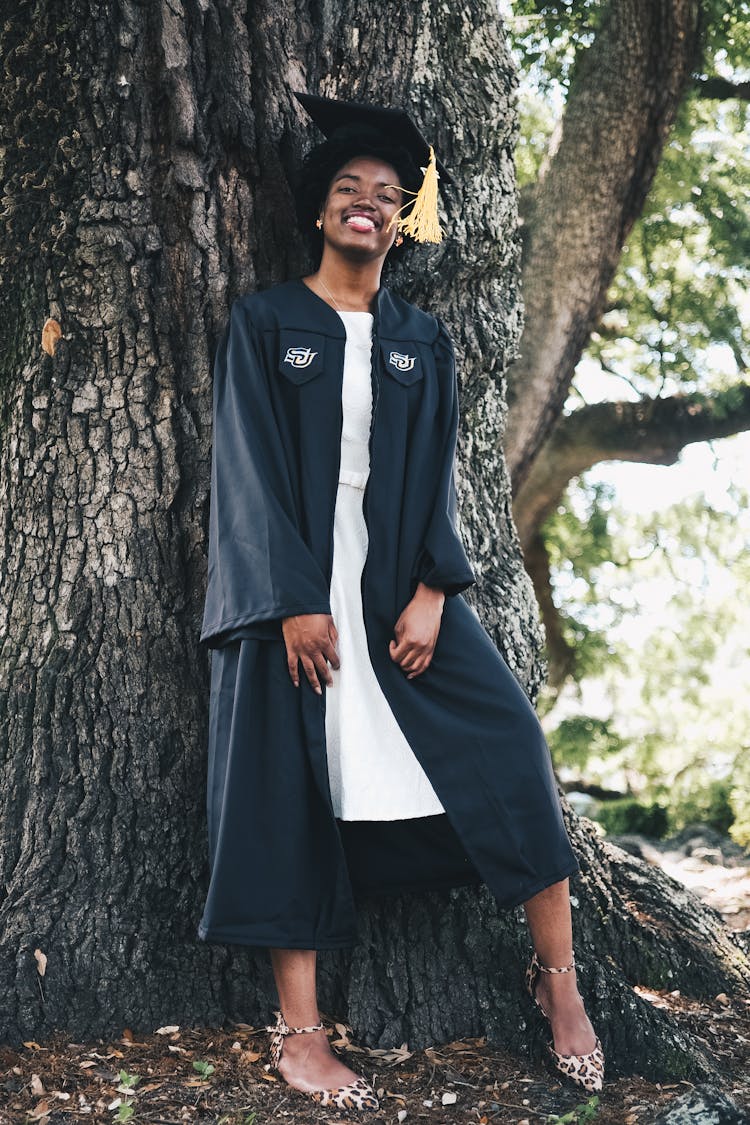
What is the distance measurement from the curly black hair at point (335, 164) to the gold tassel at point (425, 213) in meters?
0.05

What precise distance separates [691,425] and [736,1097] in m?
5.52

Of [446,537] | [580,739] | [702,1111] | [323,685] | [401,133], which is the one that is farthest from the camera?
[580,739]

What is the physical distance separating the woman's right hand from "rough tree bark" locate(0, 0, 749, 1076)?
17.3 inches

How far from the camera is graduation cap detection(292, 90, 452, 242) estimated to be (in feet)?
9.03

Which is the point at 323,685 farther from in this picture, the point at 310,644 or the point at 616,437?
the point at 616,437

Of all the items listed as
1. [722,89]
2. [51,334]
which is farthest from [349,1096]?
[722,89]

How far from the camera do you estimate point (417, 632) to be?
2643mm

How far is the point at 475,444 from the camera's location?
342 centimetres

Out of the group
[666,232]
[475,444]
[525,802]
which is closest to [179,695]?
[525,802]

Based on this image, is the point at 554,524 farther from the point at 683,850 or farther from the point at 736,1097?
the point at 736,1097

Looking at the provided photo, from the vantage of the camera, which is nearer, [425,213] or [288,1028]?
[288,1028]

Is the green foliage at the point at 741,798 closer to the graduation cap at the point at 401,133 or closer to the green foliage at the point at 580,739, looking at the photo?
the green foliage at the point at 580,739

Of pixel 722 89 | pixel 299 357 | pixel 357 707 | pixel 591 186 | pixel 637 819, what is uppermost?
pixel 722 89

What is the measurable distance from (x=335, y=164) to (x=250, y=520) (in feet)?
3.14
